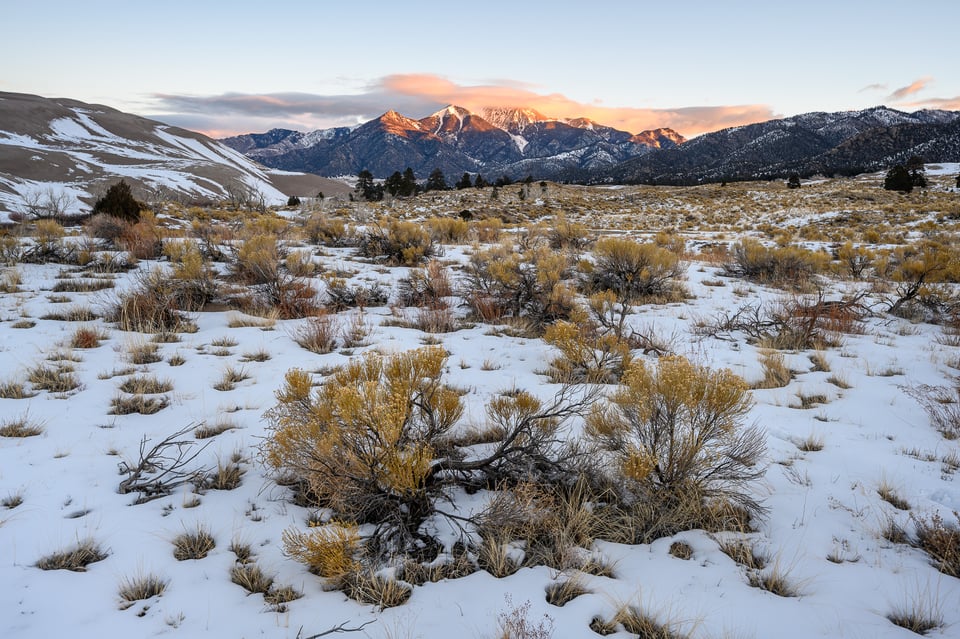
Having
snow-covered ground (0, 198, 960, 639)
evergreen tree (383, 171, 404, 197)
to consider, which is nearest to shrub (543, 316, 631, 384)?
snow-covered ground (0, 198, 960, 639)

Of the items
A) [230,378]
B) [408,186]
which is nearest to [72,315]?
[230,378]

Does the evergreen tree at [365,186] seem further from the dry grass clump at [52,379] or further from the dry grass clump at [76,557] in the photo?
the dry grass clump at [76,557]

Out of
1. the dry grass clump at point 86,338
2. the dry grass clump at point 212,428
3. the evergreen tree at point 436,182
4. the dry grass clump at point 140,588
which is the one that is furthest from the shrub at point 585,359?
the evergreen tree at point 436,182

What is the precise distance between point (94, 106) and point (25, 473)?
486ft

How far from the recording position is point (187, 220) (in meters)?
13.8

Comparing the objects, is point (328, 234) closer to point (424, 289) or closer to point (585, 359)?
point (424, 289)

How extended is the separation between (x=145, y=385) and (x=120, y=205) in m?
9.73

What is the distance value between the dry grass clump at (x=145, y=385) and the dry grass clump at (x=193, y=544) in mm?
2208

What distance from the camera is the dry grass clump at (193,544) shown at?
91.3 inches

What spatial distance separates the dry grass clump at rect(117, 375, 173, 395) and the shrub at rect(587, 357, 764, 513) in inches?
163

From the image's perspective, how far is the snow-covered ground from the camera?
195 cm

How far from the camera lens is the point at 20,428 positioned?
129 inches

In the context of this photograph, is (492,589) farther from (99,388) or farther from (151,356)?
(151,356)

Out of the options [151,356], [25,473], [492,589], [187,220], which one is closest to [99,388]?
[151,356]
